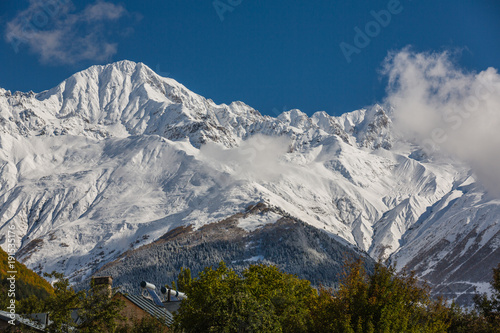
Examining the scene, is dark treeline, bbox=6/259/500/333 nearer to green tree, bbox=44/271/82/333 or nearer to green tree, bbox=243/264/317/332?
green tree, bbox=44/271/82/333

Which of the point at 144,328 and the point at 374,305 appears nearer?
the point at 374,305

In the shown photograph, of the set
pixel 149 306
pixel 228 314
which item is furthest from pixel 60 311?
pixel 149 306

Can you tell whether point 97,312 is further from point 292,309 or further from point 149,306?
point 149,306

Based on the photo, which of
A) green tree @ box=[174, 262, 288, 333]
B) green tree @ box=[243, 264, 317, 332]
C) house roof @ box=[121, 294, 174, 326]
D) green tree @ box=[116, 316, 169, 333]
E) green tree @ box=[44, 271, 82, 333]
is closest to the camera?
green tree @ box=[44, 271, 82, 333]

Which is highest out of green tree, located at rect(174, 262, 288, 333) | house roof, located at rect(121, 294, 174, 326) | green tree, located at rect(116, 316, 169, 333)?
house roof, located at rect(121, 294, 174, 326)

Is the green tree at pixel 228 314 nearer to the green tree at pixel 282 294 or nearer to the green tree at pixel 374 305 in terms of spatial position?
the green tree at pixel 282 294

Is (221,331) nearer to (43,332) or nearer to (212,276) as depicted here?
→ (212,276)

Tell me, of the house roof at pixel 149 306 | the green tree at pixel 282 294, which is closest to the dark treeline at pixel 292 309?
the green tree at pixel 282 294

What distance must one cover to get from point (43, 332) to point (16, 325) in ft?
7.16

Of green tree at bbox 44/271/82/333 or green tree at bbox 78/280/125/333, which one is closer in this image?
green tree at bbox 78/280/125/333

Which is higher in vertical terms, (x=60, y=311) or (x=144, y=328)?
(x=60, y=311)

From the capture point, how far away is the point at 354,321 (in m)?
33.8

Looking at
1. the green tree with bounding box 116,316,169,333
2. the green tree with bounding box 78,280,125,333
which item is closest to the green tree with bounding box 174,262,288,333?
the green tree with bounding box 116,316,169,333

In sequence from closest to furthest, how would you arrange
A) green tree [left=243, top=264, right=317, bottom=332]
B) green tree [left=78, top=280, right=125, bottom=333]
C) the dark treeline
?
the dark treeline < green tree [left=78, top=280, right=125, bottom=333] < green tree [left=243, top=264, right=317, bottom=332]
